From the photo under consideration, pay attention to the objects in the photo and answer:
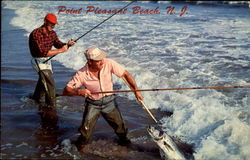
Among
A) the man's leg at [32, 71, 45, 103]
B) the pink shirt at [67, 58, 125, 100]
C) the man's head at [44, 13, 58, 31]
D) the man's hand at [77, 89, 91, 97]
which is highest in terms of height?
the man's head at [44, 13, 58, 31]

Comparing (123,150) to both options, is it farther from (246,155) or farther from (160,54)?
(160,54)

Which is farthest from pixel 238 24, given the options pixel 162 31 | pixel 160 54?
pixel 160 54

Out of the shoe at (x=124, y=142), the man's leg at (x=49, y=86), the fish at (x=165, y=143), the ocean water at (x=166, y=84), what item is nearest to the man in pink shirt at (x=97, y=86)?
the shoe at (x=124, y=142)

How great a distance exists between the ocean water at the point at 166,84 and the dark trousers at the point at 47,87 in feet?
1.00

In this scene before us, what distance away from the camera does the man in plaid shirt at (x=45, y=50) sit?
5.12 meters

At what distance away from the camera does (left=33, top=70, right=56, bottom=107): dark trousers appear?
5.54m

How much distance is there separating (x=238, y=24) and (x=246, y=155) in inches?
490

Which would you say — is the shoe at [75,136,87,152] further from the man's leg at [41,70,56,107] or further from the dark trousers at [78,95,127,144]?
the man's leg at [41,70,56,107]

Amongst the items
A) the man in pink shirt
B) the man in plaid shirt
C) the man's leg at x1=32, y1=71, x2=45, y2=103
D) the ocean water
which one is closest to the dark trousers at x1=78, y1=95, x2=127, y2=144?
the man in pink shirt

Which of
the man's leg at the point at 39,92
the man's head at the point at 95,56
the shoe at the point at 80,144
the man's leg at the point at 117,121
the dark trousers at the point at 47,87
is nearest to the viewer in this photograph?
the man's head at the point at 95,56

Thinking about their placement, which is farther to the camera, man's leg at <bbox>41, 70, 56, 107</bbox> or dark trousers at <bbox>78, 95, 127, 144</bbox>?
man's leg at <bbox>41, 70, 56, 107</bbox>

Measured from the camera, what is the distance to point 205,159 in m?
4.26

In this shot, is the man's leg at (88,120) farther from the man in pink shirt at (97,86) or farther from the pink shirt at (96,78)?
the pink shirt at (96,78)

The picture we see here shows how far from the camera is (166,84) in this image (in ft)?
23.6
